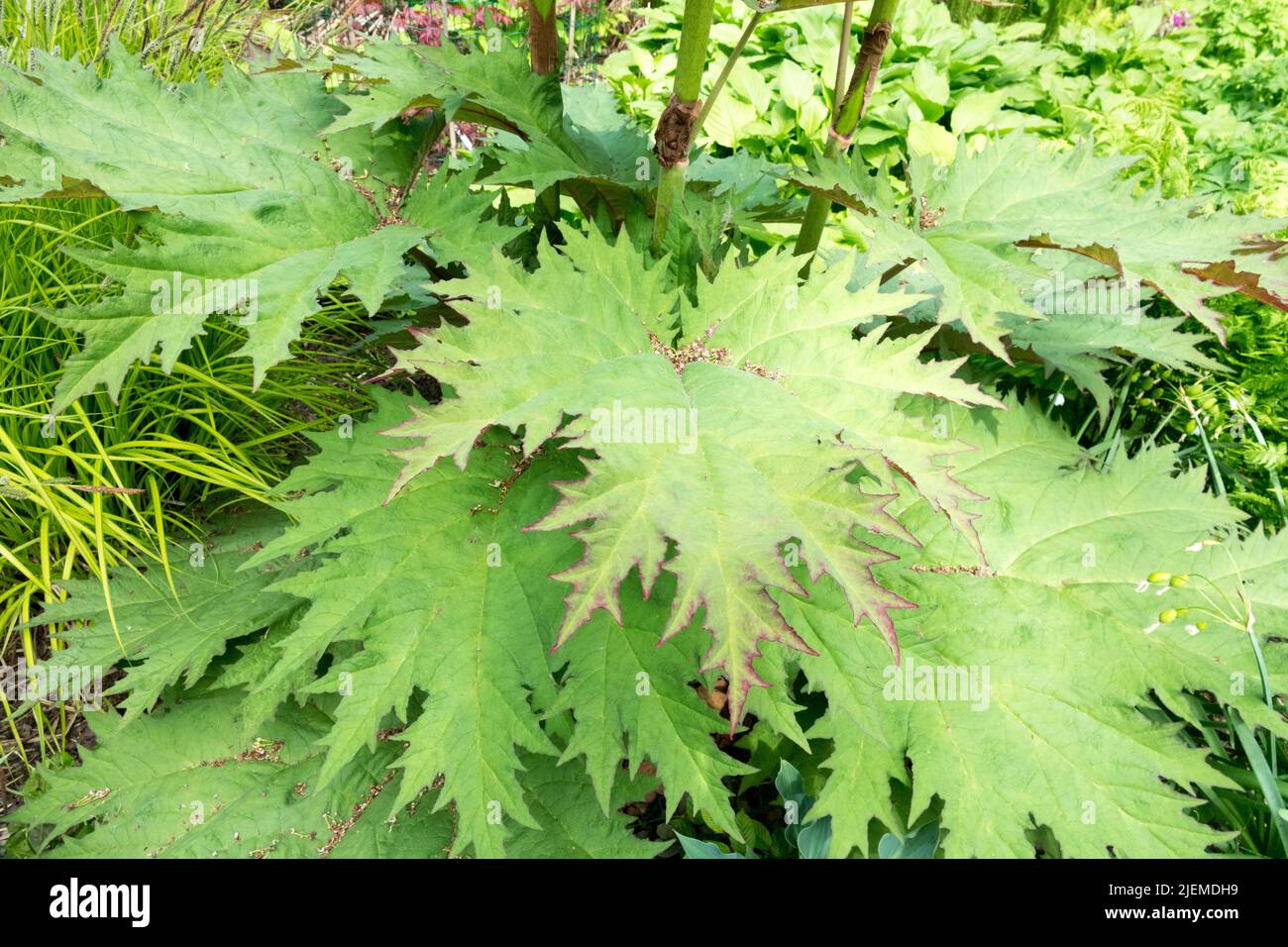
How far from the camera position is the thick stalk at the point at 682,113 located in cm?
133

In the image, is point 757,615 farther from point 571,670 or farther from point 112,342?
point 112,342

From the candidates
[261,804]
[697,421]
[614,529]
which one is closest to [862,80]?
[697,421]

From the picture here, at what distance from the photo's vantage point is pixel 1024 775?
130 cm

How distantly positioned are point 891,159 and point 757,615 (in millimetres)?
2951

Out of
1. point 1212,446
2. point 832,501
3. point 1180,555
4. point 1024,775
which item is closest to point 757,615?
point 832,501

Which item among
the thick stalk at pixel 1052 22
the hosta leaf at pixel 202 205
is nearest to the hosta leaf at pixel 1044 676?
the hosta leaf at pixel 202 205

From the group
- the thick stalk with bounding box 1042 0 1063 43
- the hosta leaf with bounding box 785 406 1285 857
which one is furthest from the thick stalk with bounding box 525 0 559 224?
the thick stalk with bounding box 1042 0 1063 43

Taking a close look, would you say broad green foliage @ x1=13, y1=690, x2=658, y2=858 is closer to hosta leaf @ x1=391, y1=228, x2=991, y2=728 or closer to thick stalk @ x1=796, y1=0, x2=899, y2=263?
hosta leaf @ x1=391, y1=228, x2=991, y2=728

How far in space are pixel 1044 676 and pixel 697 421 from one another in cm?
73

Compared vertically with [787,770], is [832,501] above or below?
above

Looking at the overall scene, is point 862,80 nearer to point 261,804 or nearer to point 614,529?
point 614,529

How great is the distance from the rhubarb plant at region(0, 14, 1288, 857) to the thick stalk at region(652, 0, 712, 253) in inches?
0.7

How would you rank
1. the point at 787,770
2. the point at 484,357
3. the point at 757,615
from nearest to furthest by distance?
the point at 757,615 → the point at 484,357 → the point at 787,770

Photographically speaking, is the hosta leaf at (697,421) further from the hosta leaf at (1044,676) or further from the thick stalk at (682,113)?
the hosta leaf at (1044,676)
